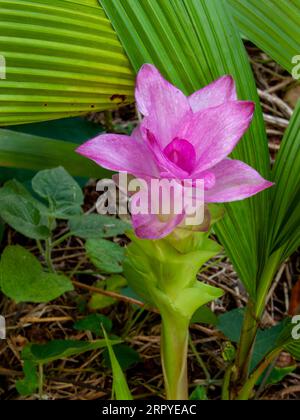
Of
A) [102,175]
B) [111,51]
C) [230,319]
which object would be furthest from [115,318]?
[111,51]

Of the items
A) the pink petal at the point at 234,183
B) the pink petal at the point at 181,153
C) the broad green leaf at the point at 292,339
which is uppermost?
the pink petal at the point at 181,153

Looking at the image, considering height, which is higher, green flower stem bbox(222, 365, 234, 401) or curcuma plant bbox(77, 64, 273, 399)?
curcuma plant bbox(77, 64, 273, 399)

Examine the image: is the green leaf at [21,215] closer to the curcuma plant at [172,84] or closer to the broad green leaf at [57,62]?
the curcuma plant at [172,84]

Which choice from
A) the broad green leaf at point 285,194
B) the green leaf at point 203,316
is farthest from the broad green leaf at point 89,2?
the green leaf at point 203,316

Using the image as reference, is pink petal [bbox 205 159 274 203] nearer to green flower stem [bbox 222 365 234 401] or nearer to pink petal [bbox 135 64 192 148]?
pink petal [bbox 135 64 192 148]

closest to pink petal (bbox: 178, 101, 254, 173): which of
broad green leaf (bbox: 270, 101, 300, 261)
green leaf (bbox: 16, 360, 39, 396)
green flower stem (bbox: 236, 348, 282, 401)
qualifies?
broad green leaf (bbox: 270, 101, 300, 261)
